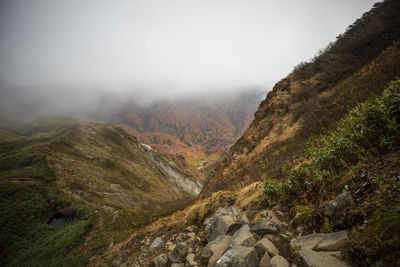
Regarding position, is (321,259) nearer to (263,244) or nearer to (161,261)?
(263,244)

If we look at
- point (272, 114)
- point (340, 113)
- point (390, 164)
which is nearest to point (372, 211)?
point (390, 164)

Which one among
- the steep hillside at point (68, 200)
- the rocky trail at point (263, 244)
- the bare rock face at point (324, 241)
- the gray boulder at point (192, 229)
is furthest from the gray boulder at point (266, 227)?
the steep hillside at point (68, 200)

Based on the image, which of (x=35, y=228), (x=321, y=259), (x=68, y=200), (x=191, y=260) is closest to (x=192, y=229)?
(x=191, y=260)

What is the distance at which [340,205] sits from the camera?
9.34 ft

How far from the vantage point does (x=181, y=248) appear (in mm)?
5352

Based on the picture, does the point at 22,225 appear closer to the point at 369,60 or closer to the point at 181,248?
the point at 181,248

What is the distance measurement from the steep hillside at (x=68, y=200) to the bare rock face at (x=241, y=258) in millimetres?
14069

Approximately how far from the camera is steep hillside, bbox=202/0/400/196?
47.5 feet

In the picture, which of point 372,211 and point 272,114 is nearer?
point 372,211

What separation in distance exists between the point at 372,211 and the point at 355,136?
2.32 m

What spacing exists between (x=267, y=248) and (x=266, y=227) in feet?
1.95

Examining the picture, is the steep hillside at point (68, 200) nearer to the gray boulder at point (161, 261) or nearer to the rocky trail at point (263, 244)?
the gray boulder at point (161, 261)

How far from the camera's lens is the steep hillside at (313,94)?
14.5 metres

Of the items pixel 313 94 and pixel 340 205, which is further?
pixel 313 94
